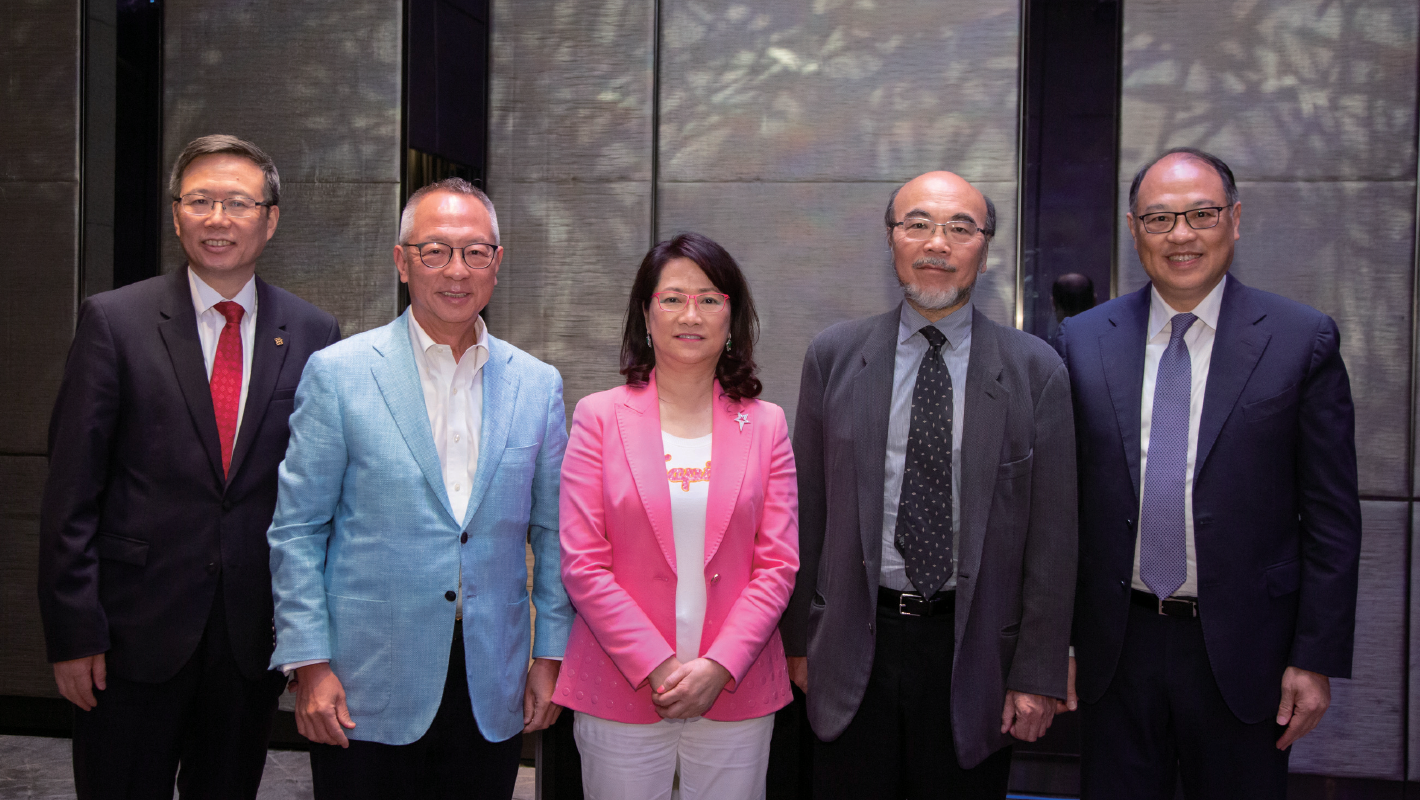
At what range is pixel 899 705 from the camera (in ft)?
6.30

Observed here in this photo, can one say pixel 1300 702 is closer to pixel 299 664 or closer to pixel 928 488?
pixel 928 488

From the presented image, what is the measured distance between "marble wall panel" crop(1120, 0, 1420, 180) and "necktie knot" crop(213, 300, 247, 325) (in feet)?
9.89

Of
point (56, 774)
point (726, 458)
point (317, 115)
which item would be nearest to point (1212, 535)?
point (726, 458)

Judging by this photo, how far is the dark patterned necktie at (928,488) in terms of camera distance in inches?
74.6

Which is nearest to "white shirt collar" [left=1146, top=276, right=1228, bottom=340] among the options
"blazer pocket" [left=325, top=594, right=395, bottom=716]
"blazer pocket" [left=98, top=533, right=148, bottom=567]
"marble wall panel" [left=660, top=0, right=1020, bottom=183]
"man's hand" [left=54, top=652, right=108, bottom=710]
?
"marble wall panel" [left=660, top=0, right=1020, bottom=183]

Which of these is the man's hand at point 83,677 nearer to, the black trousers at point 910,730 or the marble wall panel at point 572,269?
the black trousers at point 910,730

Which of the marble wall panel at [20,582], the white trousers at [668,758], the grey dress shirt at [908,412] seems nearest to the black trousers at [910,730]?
the grey dress shirt at [908,412]

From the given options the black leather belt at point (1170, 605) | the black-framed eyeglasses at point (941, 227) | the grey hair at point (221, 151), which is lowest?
the black leather belt at point (1170, 605)

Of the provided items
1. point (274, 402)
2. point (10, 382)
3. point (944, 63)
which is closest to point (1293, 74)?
point (944, 63)

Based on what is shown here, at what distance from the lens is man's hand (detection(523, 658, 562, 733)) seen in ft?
6.37

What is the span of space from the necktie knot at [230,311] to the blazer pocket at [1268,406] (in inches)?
92.6

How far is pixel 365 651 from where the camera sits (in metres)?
1.81

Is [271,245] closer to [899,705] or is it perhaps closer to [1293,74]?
[899,705]

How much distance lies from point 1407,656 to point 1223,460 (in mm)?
2095
